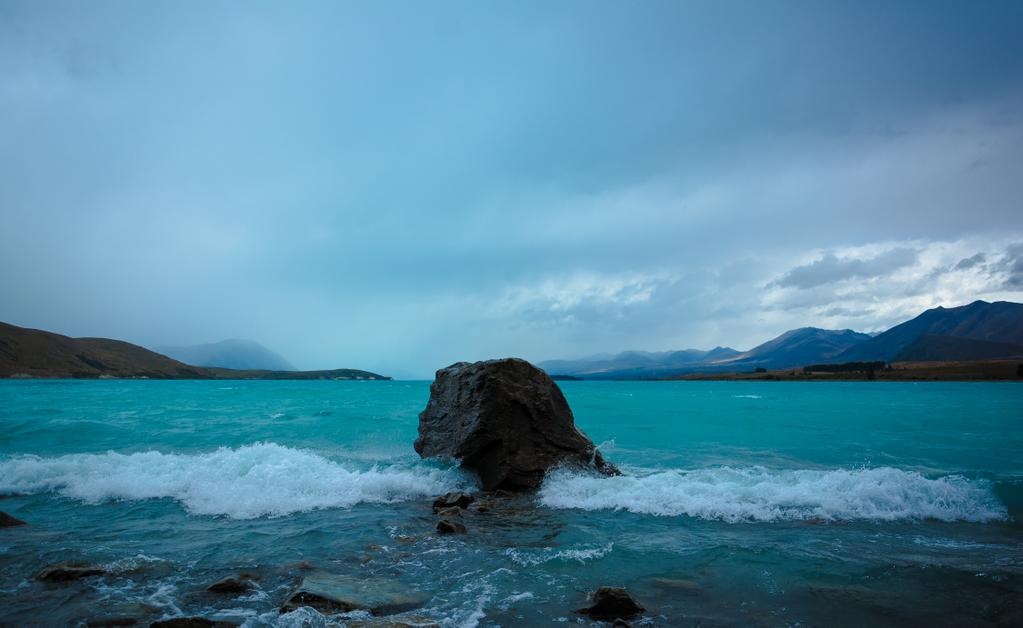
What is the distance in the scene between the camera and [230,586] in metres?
8.04

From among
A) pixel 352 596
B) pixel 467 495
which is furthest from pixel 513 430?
pixel 352 596

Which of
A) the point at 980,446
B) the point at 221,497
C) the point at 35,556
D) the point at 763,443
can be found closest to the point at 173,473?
the point at 221,497

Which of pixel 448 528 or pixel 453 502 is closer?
pixel 448 528

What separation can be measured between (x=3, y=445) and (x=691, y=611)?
31642mm

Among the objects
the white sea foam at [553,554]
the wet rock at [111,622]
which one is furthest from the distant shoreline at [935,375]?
the wet rock at [111,622]

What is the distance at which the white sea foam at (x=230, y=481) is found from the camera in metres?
14.4

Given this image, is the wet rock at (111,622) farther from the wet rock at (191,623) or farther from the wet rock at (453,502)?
the wet rock at (453,502)

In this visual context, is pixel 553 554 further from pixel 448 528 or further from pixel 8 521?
pixel 8 521

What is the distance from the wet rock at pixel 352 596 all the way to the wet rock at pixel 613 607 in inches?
99.9

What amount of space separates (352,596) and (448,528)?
3.95 m

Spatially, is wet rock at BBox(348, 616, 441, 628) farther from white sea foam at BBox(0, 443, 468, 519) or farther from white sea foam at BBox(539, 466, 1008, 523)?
white sea foam at BBox(0, 443, 468, 519)

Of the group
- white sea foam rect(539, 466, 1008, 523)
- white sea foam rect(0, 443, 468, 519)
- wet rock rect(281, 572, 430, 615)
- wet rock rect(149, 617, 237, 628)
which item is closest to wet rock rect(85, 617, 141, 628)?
wet rock rect(149, 617, 237, 628)

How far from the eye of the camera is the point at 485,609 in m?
7.36

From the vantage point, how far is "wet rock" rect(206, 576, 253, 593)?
26.3 ft
